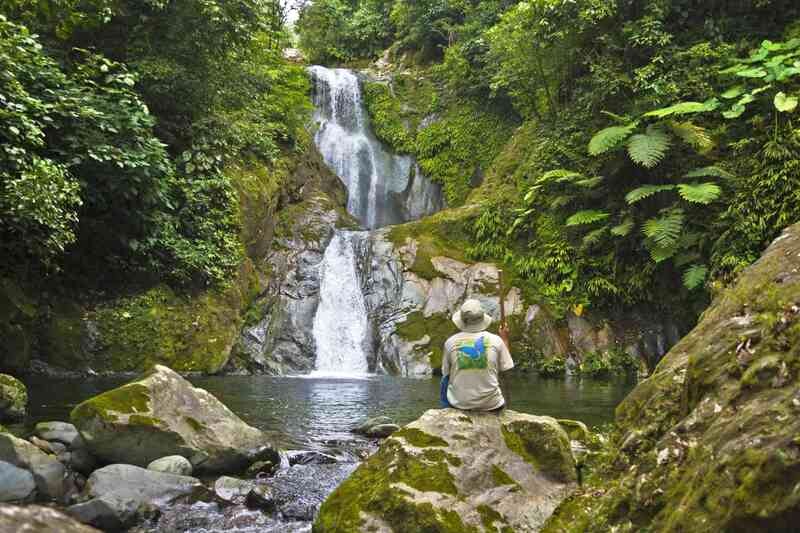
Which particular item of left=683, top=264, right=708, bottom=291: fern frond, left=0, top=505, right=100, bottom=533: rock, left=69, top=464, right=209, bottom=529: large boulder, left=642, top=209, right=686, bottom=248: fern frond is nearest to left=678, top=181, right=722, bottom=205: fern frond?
left=642, top=209, right=686, bottom=248: fern frond

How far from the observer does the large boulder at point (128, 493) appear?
4449 millimetres

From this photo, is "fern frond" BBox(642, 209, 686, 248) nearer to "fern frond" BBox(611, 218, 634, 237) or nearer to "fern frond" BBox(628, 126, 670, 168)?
"fern frond" BBox(611, 218, 634, 237)

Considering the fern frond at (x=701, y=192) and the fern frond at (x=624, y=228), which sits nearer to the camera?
the fern frond at (x=701, y=192)

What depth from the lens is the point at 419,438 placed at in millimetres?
4059

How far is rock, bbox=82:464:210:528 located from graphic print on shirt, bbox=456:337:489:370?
102 inches

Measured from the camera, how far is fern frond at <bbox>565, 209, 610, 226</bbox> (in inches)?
558

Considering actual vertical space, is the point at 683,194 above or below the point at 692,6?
below

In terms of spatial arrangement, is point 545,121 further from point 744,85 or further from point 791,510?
point 791,510

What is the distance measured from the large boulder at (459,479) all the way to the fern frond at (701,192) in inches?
365

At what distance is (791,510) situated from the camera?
183 centimetres

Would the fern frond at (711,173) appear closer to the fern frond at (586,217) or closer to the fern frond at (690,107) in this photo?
the fern frond at (690,107)

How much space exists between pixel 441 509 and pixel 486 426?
81 cm

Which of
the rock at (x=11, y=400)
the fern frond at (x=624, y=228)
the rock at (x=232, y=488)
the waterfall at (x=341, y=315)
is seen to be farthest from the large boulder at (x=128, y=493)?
the fern frond at (x=624, y=228)

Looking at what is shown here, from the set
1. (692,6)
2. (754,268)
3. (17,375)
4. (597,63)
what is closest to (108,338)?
(17,375)
